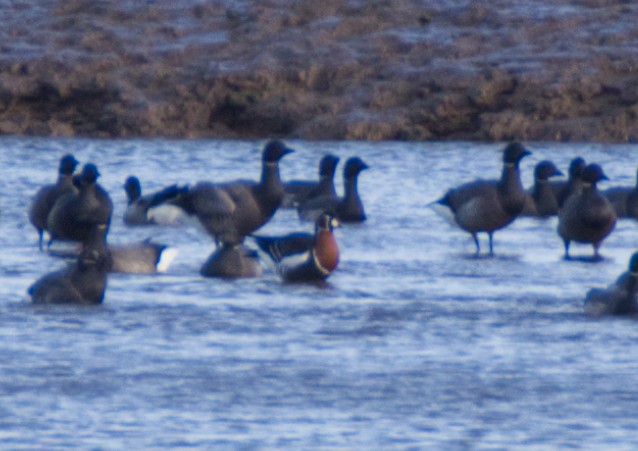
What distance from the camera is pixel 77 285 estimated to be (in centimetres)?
1340

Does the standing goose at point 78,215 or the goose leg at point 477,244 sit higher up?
the standing goose at point 78,215

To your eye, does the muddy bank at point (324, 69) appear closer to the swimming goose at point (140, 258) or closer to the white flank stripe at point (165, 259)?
the white flank stripe at point (165, 259)

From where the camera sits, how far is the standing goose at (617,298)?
13.0m

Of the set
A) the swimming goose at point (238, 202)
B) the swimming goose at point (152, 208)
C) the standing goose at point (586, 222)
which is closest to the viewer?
the standing goose at point (586, 222)

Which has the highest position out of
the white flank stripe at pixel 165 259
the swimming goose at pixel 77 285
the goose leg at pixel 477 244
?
the swimming goose at pixel 77 285

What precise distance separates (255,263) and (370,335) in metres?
3.59

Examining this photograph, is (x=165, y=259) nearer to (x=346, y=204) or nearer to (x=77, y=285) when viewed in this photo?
(x=77, y=285)

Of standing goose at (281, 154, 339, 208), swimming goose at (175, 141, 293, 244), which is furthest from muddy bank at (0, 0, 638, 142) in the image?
swimming goose at (175, 141, 293, 244)

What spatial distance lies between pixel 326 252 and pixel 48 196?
15.0ft

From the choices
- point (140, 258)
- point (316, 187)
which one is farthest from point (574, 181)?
point (140, 258)

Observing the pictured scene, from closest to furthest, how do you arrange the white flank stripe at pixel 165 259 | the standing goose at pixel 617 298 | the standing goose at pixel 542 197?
the standing goose at pixel 617 298 < the white flank stripe at pixel 165 259 < the standing goose at pixel 542 197

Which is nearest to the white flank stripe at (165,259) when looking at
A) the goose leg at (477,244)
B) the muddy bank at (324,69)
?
the goose leg at (477,244)

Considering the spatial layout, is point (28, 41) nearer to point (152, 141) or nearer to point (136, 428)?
point (152, 141)

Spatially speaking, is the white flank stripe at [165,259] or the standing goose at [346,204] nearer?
Result: the white flank stripe at [165,259]
